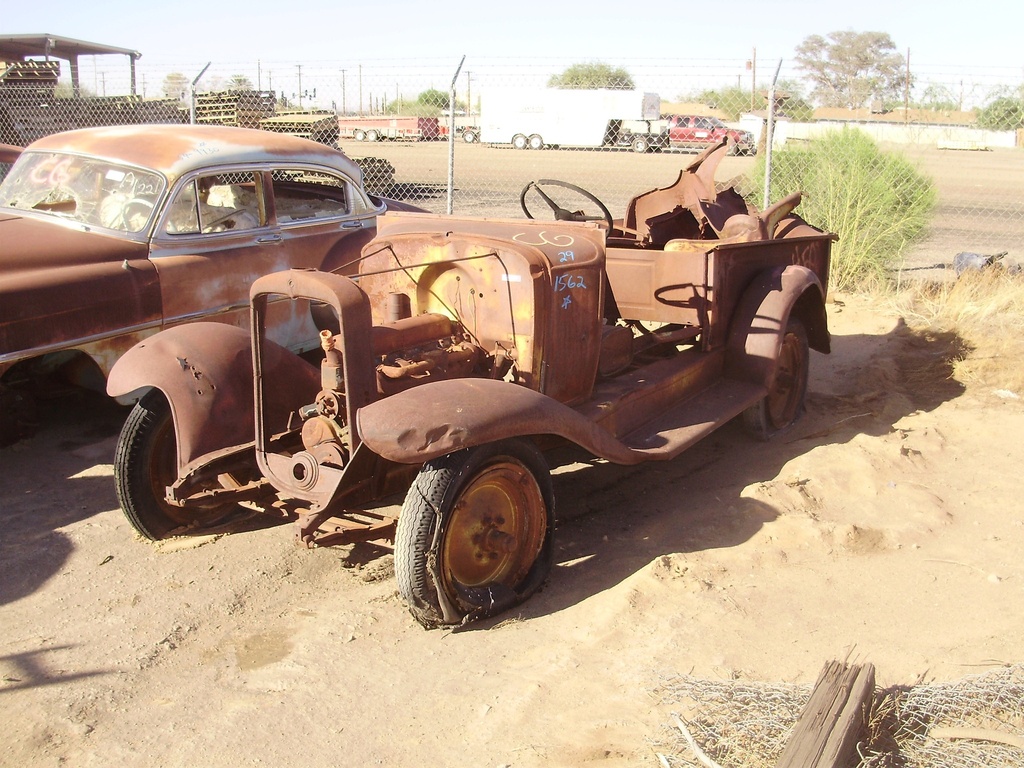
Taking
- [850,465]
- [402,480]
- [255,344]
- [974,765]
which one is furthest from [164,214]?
[974,765]

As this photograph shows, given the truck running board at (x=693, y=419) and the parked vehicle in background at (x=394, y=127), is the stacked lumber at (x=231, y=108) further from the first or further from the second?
the truck running board at (x=693, y=419)

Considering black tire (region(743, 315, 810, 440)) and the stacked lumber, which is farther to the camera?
the stacked lumber

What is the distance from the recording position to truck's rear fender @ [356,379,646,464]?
129 inches

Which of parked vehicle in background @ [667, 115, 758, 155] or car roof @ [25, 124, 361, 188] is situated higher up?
parked vehicle in background @ [667, 115, 758, 155]

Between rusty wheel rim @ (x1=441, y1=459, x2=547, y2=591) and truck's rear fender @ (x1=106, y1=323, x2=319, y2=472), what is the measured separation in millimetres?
1176

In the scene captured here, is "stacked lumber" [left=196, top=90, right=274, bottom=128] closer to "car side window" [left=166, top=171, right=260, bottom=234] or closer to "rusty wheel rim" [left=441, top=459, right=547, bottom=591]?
"car side window" [left=166, top=171, right=260, bottom=234]

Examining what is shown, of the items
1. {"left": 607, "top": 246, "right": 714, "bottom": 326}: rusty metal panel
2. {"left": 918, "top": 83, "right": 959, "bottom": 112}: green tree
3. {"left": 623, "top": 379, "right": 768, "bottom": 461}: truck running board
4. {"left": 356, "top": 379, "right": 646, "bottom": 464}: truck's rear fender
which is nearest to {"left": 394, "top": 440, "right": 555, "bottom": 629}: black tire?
{"left": 356, "top": 379, "right": 646, "bottom": 464}: truck's rear fender

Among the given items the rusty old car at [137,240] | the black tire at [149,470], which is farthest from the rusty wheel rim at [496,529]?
the rusty old car at [137,240]

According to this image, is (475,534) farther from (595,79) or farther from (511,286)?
(595,79)

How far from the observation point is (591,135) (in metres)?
26.8

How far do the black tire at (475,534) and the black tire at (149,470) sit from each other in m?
1.44

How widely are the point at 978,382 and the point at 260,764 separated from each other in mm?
5919

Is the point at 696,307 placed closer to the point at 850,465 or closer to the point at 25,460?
the point at 850,465

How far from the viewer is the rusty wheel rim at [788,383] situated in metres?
5.98
